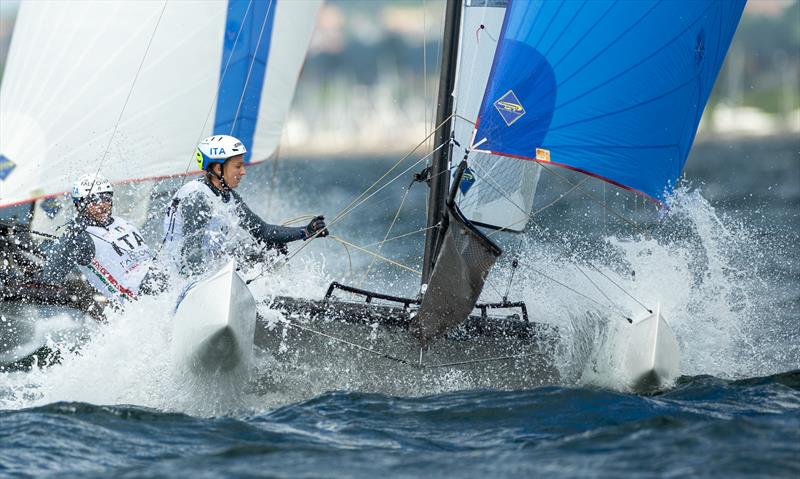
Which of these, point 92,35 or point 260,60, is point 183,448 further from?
point 260,60

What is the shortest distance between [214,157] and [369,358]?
49.4 inches

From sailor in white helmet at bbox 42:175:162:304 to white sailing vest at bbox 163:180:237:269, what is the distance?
237 mm

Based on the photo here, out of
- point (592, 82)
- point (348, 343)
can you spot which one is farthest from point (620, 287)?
point (348, 343)

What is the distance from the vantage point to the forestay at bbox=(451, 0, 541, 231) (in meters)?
6.31

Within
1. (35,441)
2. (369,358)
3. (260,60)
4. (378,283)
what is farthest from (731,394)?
(260,60)

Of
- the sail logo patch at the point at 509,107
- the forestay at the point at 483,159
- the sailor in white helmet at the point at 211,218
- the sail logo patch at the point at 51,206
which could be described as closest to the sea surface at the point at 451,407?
the sailor in white helmet at the point at 211,218

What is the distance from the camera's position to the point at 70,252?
592cm

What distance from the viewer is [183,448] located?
474 cm

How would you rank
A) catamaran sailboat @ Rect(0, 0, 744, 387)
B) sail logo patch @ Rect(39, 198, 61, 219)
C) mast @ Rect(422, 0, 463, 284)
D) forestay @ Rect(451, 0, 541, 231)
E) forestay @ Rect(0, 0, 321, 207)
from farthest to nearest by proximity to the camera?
sail logo patch @ Rect(39, 198, 61, 219) → forestay @ Rect(0, 0, 321, 207) → forestay @ Rect(451, 0, 541, 231) → mast @ Rect(422, 0, 463, 284) → catamaran sailboat @ Rect(0, 0, 744, 387)

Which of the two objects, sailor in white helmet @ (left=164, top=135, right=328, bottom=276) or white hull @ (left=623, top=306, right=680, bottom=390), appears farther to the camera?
sailor in white helmet @ (left=164, top=135, right=328, bottom=276)

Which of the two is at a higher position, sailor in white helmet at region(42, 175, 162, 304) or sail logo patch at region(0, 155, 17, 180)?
sail logo patch at region(0, 155, 17, 180)

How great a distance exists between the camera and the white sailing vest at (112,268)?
600 centimetres

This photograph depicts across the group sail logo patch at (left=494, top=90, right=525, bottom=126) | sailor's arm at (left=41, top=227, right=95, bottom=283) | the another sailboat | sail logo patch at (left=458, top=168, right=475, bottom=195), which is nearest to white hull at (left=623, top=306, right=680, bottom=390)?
sail logo patch at (left=494, top=90, right=525, bottom=126)

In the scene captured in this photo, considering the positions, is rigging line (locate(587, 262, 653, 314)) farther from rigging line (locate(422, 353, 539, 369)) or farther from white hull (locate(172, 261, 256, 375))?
white hull (locate(172, 261, 256, 375))
